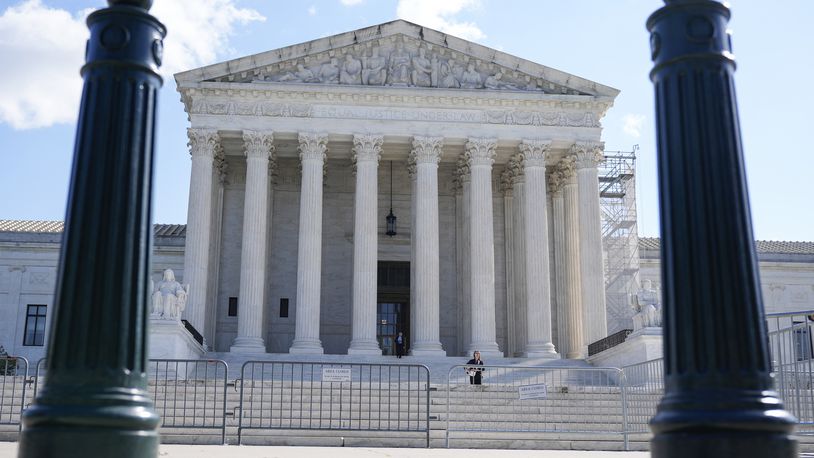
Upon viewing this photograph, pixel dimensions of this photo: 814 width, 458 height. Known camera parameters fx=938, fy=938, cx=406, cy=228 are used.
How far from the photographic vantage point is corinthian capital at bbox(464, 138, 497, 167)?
39844 mm

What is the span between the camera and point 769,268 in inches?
2104

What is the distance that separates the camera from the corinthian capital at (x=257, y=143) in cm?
3919

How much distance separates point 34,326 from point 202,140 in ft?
54.4

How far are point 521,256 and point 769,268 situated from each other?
1894 centimetres

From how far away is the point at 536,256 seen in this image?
39.3 metres

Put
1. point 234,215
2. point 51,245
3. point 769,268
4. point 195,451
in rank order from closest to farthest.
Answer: point 195,451, point 234,215, point 51,245, point 769,268

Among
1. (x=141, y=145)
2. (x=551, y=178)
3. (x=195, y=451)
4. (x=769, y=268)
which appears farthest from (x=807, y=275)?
(x=141, y=145)

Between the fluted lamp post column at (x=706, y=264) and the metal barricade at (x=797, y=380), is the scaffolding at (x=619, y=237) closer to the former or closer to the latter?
the metal barricade at (x=797, y=380)

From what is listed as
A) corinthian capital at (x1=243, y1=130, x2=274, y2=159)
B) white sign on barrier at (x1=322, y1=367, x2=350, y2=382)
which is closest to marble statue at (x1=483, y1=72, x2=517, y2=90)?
corinthian capital at (x1=243, y1=130, x2=274, y2=159)

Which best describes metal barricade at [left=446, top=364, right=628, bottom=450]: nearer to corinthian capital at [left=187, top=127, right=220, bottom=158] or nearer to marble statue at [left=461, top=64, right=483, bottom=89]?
marble statue at [left=461, top=64, right=483, bottom=89]

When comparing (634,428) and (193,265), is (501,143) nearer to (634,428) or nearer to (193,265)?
(193,265)

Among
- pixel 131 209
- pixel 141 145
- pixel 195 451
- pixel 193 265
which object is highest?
pixel 193 265

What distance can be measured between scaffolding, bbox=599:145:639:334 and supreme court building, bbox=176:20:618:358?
30.3ft

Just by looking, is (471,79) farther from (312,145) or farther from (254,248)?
(254,248)
